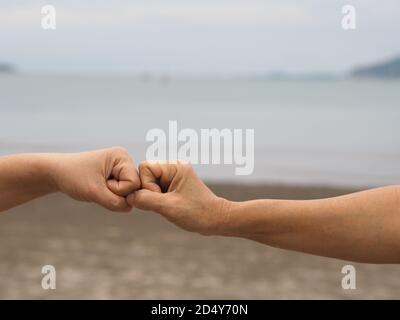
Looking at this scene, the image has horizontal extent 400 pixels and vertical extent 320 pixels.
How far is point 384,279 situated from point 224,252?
1.79 m

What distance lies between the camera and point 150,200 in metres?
2.89

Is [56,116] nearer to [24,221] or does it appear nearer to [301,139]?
[301,139]

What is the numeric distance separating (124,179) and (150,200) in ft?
0.48

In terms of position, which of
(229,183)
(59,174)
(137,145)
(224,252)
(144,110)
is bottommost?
(59,174)

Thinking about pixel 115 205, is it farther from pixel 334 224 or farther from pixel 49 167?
pixel 334 224

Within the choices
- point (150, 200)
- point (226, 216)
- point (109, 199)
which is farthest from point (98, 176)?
point (226, 216)

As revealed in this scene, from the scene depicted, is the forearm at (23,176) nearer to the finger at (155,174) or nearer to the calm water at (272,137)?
the finger at (155,174)

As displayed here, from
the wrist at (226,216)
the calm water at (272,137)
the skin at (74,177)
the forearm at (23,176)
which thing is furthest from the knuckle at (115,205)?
the calm water at (272,137)

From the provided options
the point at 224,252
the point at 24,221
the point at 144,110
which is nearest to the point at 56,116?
the point at 144,110

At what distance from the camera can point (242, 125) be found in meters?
32.7

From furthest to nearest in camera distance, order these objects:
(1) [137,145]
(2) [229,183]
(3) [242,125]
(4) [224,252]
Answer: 1. (3) [242,125]
2. (1) [137,145]
3. (2) [229,183]
4. (4) [224,252]

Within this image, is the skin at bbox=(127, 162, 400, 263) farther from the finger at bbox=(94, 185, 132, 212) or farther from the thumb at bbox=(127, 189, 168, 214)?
the finger at bbox=(94, 185, 132, 212)

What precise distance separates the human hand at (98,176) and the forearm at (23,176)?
0.10ft

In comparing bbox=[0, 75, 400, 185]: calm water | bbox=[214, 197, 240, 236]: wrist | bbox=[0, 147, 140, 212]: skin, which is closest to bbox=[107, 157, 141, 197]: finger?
bbox=[0, 147, 140, 212]: skin
